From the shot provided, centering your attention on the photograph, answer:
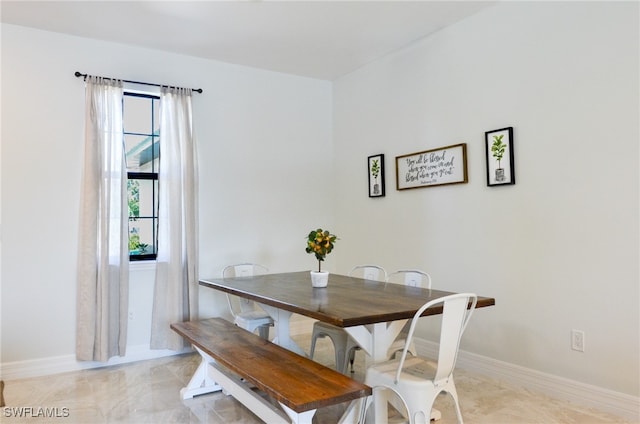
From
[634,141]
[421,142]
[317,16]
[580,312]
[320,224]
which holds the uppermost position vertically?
[317,16]

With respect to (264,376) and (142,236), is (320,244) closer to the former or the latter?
(264,376)

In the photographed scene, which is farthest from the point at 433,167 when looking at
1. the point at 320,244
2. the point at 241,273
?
the point at 241,273

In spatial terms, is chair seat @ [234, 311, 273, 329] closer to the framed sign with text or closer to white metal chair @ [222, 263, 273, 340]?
white metal chair @ [222, 263, 273, 340]

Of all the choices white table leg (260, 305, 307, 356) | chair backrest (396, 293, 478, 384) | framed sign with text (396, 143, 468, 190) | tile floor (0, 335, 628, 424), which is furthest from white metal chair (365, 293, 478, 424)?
framed sign with text (396, 143, 468, 190)

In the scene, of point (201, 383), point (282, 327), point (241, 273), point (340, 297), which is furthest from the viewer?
point (241, 273)

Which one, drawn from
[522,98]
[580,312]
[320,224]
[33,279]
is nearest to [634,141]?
[522,98]

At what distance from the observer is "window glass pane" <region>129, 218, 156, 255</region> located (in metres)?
4.02

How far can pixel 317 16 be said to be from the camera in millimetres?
3434

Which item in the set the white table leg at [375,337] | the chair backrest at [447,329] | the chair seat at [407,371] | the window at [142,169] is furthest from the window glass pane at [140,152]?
the chair backrest at [447,329]

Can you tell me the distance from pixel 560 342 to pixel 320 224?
2681 mm

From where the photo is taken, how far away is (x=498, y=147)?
3254 mm

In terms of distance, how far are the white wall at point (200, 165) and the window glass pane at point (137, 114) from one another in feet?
0.70

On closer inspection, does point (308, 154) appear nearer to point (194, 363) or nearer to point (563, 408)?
point (194, 363)

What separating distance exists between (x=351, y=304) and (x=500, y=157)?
1.69 meters
